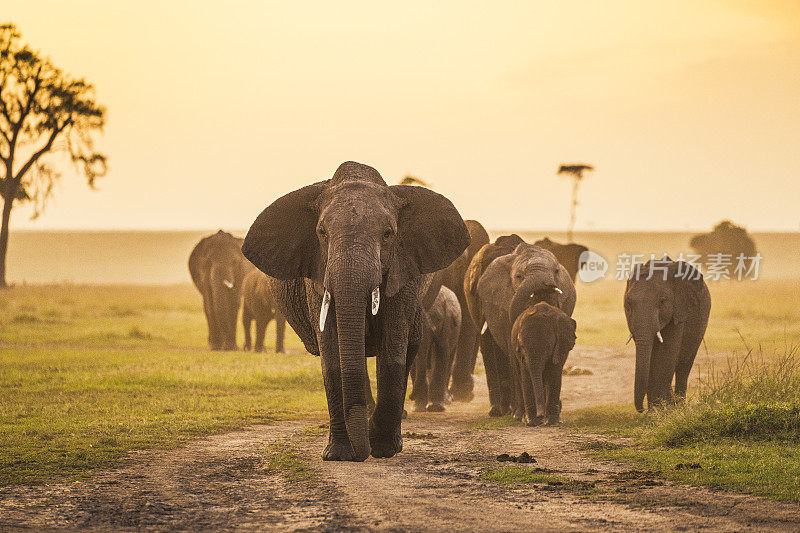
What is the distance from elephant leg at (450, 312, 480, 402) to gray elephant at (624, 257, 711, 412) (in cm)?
368

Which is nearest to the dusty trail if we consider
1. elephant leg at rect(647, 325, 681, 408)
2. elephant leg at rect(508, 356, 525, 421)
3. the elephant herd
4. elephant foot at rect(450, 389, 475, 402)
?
the elephant herd

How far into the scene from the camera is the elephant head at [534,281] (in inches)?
574

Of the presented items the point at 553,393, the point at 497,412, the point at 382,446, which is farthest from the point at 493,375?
the point at 382,446

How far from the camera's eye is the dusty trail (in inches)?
309

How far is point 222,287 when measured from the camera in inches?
1183

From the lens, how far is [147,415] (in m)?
14.7

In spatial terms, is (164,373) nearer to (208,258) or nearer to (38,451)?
(38,451)

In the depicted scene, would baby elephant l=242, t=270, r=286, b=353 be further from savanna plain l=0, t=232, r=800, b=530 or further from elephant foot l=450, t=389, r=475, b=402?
elephant foot l=450, t=389, r=475, b=402

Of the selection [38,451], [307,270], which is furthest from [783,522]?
[38,451]

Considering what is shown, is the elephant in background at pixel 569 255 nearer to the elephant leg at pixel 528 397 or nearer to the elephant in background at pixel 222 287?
the elephant leg at pixel 528 397

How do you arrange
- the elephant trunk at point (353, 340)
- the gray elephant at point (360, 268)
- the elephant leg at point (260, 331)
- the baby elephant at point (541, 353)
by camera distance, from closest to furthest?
the elephant trunk at point (353, 340)
the gray elephant at point (360, 268)
the baby elephant at point (541, 353)
the elephant leg at point (260, 331)

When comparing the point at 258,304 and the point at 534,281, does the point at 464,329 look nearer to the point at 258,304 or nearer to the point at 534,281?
the point at 534,281

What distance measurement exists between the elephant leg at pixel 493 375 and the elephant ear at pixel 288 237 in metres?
5.37

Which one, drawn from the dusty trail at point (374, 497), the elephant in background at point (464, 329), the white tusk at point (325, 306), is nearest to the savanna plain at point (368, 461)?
the dusty trail at point (374, 497)
